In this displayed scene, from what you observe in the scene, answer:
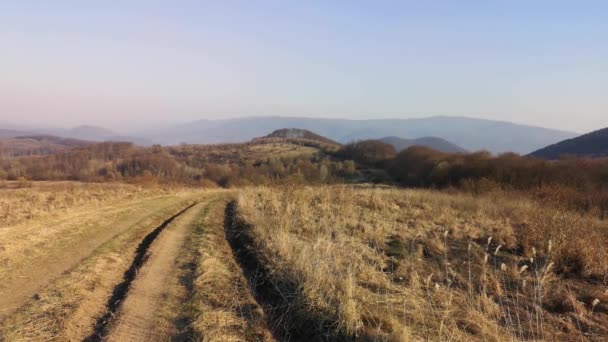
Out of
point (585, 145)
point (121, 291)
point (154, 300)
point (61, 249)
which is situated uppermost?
point (585, 145)

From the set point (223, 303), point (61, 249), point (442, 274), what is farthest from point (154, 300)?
point (442, 274)

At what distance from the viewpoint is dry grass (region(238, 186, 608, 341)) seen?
16.1 ft

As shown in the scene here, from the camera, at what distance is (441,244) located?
10133 millimetres

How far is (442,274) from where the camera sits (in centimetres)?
762

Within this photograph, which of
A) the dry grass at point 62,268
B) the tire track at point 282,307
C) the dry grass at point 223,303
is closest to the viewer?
the dry grass at point 223,303

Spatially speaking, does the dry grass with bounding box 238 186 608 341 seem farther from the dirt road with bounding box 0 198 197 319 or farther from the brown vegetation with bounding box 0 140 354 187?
the brown vegetation with bounding box 0 140 354 187

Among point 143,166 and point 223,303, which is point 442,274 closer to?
point 223,303

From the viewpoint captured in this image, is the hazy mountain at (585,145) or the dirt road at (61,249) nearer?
the dirt road at (61,249)

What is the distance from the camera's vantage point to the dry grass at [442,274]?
16.1ft

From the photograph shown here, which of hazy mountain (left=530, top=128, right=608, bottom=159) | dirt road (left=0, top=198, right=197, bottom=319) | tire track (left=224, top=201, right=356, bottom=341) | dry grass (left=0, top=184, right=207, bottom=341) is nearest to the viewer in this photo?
tire track (left=224, top=201, right=356, bottom=341)

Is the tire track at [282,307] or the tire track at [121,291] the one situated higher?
the tire track at [282,307]

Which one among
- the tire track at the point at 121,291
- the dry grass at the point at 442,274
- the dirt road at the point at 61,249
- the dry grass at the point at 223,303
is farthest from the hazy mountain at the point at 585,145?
the tire track at the point at 121,291

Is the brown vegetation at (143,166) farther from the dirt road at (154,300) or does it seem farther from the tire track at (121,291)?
the dirt road at (154,300)

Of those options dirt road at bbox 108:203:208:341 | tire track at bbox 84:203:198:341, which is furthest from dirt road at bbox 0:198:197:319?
dirt road at bbox 108:203:208:341
